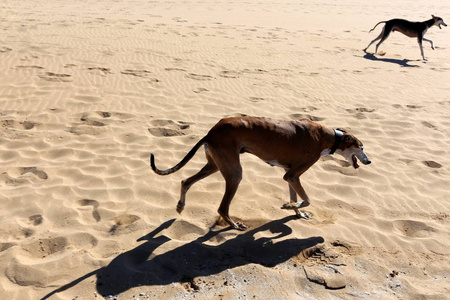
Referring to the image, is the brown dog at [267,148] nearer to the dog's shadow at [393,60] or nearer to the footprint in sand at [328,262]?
the footprint in sand at [328,262]

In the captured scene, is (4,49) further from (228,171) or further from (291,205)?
(291,205)

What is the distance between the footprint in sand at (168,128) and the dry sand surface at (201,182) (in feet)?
0.11

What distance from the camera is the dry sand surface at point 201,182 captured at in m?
4.12

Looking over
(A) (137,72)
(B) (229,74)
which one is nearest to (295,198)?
(B) (229,74)

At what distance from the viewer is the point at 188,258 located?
432cm

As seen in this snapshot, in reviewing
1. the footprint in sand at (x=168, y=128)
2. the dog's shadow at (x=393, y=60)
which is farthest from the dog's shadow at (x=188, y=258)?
the dog's shadow at (x=393, y=60)

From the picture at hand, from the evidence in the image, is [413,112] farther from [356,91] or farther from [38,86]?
[38,86]

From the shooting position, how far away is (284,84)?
1017 centimetres

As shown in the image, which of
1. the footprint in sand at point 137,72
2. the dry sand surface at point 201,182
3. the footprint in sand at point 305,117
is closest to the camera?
the dry sand surface at point 201,182

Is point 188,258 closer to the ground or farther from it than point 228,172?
closer to the ground

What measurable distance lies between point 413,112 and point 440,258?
500 cm

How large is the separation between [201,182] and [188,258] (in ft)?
5.30

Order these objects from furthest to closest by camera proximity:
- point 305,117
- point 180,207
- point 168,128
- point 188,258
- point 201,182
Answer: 1. point 305,117
2. point 168,128
3. point 201,182
4. point 180,207
5. point 188,258

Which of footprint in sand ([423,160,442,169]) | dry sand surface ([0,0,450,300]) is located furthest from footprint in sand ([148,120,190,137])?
footprint in sand ([423,160,442,169])
